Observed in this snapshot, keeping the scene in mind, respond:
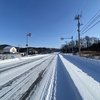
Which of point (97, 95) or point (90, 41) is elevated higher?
point (90, 41)

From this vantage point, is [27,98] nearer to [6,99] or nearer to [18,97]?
[18,97]

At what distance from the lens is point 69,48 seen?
98.3m

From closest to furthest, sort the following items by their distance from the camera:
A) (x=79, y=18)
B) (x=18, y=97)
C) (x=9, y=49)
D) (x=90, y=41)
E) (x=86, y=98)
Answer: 1. (x=86, y=98)
2. (x=18, y=97)
3. (x=79, y=18)
4. (x=9, y=49)
5. (x=90, y=41)

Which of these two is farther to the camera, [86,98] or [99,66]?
[99,66]

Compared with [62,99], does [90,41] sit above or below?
above

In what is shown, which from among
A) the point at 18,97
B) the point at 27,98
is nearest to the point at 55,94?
the point at 27,98

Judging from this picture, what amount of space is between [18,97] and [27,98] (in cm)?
35

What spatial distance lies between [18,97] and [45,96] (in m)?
0.97

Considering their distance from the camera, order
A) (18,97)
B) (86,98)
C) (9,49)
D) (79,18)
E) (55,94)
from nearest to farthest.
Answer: (86,98), (18,97), (55,94), (79,18), (9,49)

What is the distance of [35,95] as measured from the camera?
4.11m

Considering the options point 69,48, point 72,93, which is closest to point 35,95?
point 72,93

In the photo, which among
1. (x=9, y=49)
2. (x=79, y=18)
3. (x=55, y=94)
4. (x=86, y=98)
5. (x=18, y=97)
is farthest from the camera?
(x=9, y=49)

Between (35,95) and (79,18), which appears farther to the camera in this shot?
(79,18)

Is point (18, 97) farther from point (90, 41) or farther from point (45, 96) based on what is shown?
point (90, 41)
